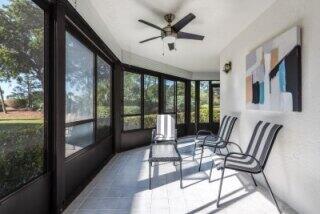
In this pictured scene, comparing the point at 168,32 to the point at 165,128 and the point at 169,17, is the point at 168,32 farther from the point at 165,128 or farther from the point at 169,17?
the point at 165,128

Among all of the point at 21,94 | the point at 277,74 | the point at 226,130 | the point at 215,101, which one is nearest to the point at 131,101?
the point at 226,130

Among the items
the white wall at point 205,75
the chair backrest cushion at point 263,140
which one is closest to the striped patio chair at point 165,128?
the chair backrest cushion at point 263,140

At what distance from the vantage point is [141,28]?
4.85m

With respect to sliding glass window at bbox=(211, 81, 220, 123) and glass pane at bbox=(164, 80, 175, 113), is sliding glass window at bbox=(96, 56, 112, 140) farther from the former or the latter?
sliding glass window at bbox=(211, 81, 220, 123)

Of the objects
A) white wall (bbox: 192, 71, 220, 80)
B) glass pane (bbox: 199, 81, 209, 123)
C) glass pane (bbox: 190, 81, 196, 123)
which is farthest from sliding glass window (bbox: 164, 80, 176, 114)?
glass pane (bbox: 199, 81, 209, 123)

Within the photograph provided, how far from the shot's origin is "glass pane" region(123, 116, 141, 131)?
6.98 metres

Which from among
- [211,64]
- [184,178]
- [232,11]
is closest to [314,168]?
[184,178]

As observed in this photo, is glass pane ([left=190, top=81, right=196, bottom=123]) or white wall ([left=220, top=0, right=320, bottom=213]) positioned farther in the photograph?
glass pane ([left=190, top=81, right=196, bottom=123])

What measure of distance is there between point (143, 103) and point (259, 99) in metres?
4.16

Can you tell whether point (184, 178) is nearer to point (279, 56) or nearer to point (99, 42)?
point (279, 56)

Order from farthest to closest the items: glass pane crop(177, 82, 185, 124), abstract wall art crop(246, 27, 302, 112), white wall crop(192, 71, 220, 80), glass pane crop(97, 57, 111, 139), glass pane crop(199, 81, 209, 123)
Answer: glass pane crop(199, 81, 209, 123), white wall crop(192, 71, 220, 80), glass pane crop(177, 82, 185, 124), glass pane crop(97, 57, 111, 139), abstract wall art crop(246, 27, 302, 112)

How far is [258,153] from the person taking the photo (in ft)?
11.3

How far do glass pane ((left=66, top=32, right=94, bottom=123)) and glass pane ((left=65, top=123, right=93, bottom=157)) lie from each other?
0.13 metres

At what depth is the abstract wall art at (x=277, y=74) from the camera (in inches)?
115
